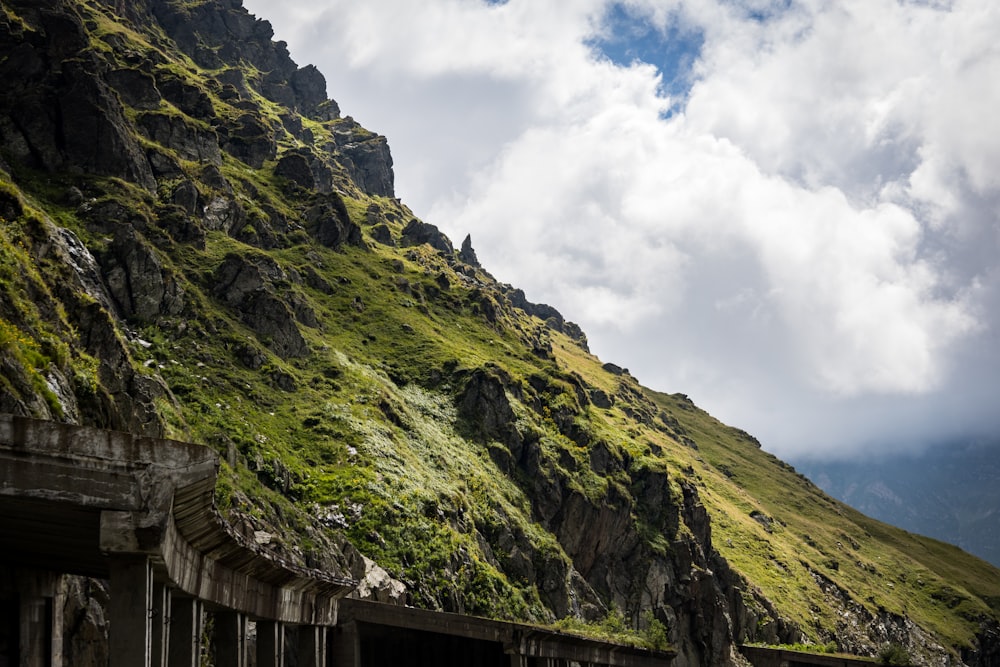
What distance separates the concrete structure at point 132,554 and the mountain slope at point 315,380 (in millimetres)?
8534

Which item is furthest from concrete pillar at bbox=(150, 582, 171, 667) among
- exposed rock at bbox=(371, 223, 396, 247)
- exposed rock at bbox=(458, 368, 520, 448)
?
exposed rock at bbox=(371, 223, 396, 247)

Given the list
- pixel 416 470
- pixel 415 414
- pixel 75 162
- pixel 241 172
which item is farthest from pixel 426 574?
pixel 241 172

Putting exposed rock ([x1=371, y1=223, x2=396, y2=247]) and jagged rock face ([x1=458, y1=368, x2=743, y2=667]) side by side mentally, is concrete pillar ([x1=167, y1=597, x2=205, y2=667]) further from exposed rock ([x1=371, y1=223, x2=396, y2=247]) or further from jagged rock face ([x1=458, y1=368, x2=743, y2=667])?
exposed rock ([x1=371, y1=223, x2=396, y2=247])

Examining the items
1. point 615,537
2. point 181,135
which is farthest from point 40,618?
point 181,135

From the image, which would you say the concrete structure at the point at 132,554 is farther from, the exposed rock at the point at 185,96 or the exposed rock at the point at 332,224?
the exposed rock at the point at 185,96

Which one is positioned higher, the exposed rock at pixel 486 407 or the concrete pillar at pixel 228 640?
the exposed rock at pixel 486 407

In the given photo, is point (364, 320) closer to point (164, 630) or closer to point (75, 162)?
point (75, 162)

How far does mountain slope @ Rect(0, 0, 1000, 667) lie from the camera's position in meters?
49.3

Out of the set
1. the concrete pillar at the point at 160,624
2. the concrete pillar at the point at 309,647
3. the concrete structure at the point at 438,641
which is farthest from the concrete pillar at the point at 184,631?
the concrete structure at the point at 438,641

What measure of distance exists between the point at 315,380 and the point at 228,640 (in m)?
55.4

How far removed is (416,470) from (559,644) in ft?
88.6

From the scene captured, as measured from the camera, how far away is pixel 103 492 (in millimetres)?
15344

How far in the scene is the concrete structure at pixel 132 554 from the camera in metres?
15.0

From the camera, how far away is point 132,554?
52.1ft
